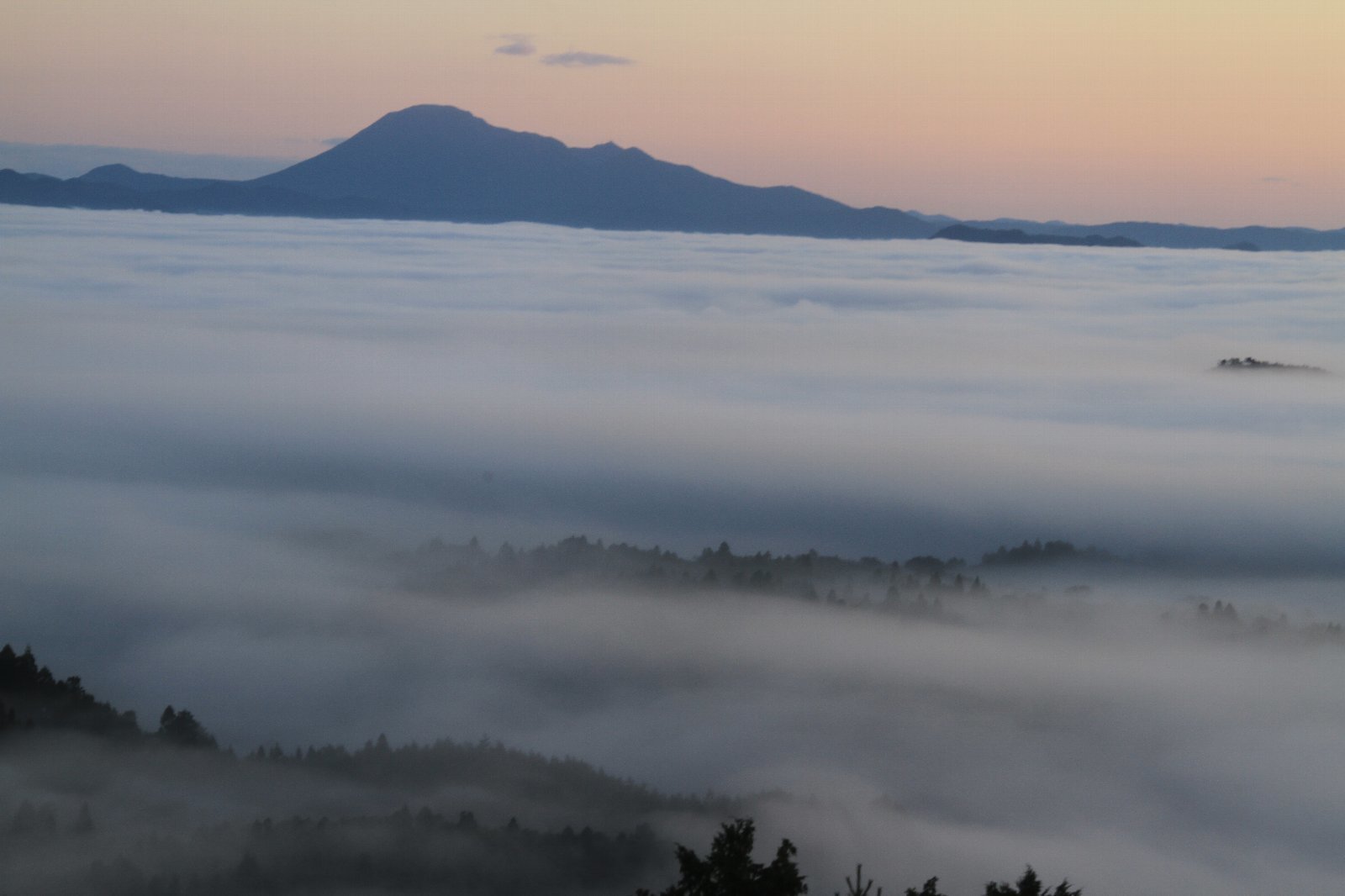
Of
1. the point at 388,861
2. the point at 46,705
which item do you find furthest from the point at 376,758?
the point at 388,861

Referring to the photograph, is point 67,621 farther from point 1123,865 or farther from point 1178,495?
point 1178,495

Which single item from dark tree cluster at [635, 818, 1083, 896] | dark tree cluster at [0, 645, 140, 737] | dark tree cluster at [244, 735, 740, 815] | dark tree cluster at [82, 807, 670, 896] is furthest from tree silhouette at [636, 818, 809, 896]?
dark tree cluster at [0, 645, 140, 737]

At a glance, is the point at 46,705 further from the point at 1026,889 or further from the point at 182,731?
the point at 1026,889

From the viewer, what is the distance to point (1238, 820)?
87.2 meters

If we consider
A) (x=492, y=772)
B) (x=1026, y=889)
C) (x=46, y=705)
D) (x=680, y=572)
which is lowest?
(x=492, y=772)

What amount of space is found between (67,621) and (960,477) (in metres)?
130

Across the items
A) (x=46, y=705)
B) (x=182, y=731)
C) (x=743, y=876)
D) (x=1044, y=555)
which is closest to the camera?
(x=743, y=876)

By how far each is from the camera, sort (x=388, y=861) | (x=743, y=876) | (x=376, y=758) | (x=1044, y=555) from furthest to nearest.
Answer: (x=1044, y=555), (x=376, y=758), (x=388, y=861), (x=743, y=876)

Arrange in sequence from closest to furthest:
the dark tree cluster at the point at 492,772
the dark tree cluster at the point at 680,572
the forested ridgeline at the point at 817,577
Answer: the dark tree cluster at the point at 492,772 → the forested ridgeline at the point at 817,577 → the dark tree cluster at the point at 680,572

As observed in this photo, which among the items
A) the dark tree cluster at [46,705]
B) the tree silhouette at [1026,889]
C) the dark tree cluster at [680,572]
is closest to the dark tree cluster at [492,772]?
the dark tree cluster at [46,705]

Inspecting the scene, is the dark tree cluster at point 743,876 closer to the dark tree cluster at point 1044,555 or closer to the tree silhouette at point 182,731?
the tree silhouette at point 182,731

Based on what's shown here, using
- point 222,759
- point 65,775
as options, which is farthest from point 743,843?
point 222,759

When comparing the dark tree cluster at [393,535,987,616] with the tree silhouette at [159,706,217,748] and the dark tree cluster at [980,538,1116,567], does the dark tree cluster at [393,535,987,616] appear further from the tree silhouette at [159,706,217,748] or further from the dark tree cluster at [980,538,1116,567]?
the tree silhouette at [159,706,217,748]

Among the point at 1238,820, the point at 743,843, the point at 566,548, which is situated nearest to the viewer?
the point at 743,843
